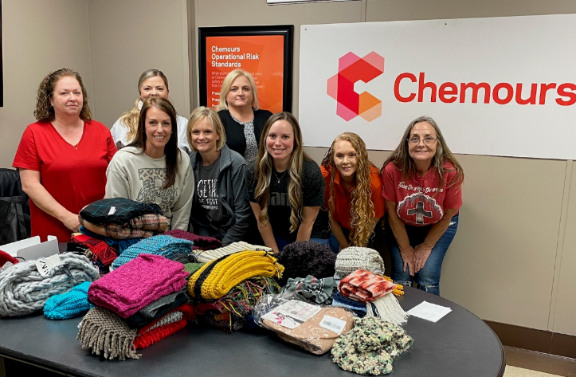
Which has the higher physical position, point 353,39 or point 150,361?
point 353,39

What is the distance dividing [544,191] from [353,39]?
5.01 feet

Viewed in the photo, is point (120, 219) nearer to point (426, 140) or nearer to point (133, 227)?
point (133, 227)

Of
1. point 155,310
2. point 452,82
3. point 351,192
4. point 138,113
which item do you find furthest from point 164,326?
point 452,82

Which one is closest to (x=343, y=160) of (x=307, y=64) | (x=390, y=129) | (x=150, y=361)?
(x=390, y=129)

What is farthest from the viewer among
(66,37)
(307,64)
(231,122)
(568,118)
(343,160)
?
(66,37)

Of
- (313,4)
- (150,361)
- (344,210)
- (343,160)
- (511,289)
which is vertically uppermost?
(313,4)

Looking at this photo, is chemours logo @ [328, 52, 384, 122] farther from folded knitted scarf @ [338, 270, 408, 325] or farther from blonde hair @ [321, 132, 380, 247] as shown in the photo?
folded knitted scarf @ [338, 270, 408, 325]

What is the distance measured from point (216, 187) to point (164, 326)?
1.18 meters

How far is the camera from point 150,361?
124cm

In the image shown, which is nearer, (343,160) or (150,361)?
(150,361)

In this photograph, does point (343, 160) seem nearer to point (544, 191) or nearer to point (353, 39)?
point (353, 39)

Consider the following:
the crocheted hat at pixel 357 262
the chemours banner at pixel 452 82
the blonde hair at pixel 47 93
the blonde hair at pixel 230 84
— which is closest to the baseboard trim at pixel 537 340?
the chemours banner at pixel 452 82

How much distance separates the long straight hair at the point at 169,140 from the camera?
7.27 ft

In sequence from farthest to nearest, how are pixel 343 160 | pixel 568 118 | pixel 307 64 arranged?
pixel 307 64
pixel 568 118
pixel 343 160
